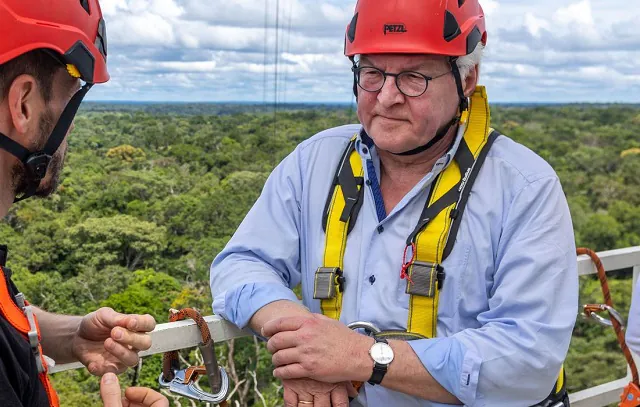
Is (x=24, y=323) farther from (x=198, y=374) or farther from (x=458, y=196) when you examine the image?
(x=458, y=196)

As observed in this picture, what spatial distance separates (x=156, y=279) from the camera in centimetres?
2480

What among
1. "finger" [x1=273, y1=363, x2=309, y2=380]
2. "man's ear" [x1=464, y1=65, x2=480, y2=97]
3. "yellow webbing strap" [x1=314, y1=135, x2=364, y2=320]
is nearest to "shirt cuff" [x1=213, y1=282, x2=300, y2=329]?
"yellow webbing strap" [x1=314, y1=135, x2=364, y2=320]

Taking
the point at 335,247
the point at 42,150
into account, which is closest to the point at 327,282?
the point at 335,247

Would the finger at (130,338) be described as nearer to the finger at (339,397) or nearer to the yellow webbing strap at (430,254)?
the finger at (339,397)

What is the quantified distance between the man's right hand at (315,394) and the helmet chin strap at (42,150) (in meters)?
0.85

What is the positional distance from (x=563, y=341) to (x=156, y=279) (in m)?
23.8

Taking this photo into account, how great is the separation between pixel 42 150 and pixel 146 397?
53 centimetres

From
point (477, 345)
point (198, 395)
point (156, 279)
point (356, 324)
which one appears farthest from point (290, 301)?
point (156, 279)

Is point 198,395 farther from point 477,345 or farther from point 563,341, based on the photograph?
point 563,341

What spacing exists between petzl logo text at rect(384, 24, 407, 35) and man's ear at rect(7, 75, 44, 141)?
1048 mm

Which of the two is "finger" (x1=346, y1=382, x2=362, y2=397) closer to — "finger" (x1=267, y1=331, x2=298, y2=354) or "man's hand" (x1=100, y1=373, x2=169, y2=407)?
"finger" (x1=267, y1=331, x2=298, y2=354)

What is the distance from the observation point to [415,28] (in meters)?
2.08

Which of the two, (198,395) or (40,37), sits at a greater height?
(40,37)

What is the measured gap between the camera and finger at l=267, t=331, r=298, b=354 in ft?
6.15
